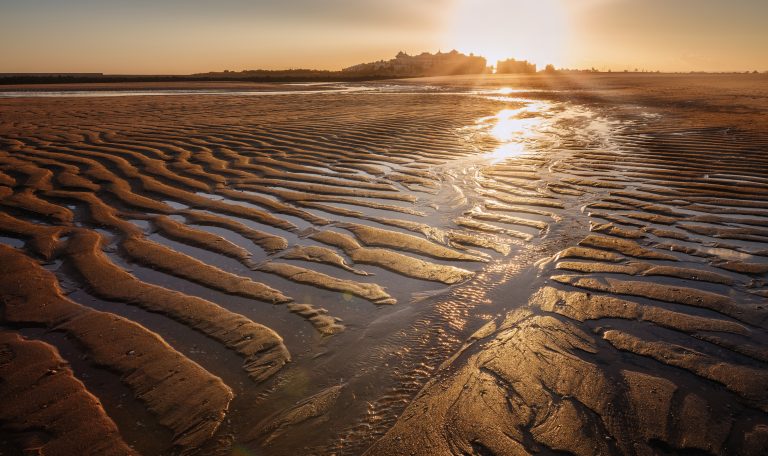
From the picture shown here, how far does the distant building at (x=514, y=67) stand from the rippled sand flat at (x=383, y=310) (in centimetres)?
8553

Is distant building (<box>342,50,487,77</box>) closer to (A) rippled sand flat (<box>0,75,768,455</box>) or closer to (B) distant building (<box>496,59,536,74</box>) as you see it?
(B) distant building (<box>496,59,536,74</box>)

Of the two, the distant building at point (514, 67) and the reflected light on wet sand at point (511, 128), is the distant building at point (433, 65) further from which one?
the reflected light on wet sand at point (511, 128)

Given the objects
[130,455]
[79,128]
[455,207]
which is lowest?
[130,455]

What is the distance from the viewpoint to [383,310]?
2.49 meters

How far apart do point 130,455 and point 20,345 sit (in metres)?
1.08

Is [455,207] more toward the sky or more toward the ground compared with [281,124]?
more toward the ground

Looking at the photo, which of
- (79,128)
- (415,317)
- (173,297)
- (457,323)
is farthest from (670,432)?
(79,128)

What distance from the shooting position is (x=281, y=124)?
1001 cm

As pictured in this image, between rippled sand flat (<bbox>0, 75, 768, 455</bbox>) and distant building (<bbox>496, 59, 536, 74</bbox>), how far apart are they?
8553 cm

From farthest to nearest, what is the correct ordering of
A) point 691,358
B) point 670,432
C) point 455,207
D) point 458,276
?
point 455,207
point 458,276
point 691,358
point 670,432

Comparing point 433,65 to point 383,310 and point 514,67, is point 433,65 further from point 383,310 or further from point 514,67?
point 383,310

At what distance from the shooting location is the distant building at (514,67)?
82.8m

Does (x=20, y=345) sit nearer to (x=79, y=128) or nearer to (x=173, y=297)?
(x=173, y=297)

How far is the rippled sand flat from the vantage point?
1663 mm
